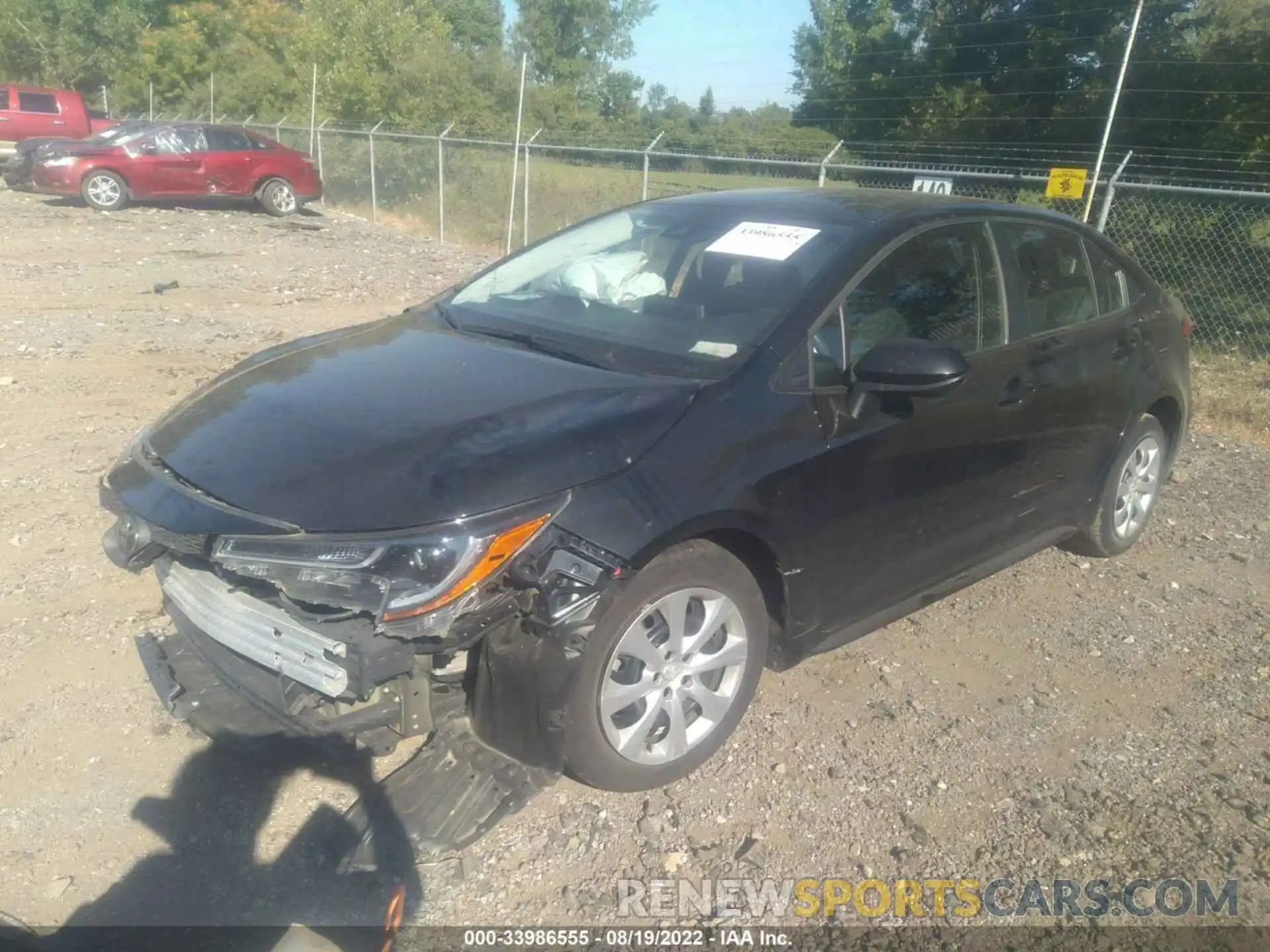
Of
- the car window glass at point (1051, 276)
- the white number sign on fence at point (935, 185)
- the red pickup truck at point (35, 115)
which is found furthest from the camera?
the red pickup truck at point (35, 115)

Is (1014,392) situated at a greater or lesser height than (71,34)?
lesser

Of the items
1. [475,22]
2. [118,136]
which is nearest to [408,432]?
[118,136]

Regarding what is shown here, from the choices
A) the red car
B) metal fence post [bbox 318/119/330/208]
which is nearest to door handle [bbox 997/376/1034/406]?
the red car

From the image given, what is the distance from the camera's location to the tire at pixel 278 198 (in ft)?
61.8

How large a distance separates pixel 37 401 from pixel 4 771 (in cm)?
418

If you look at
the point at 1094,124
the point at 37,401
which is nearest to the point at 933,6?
the point at 1094,124

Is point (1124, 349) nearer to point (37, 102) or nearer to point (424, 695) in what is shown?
point (424, 695)

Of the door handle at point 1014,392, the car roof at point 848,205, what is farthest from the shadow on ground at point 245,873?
the door handle at point 1014,392

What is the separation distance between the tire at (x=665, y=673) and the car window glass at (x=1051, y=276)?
1.81m

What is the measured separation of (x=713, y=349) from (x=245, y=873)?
2004 millimetres

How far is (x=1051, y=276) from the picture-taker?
4.16 m

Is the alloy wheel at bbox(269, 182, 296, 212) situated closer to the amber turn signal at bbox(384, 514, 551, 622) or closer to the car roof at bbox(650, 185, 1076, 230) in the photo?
the car roof at bbox(650, 185, 1076, 230)

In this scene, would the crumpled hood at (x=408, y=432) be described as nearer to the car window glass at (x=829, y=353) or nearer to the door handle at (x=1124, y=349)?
the car window glass at (x=829, y=353)

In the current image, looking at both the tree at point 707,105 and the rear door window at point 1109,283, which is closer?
the rear door window at point 1109,283
